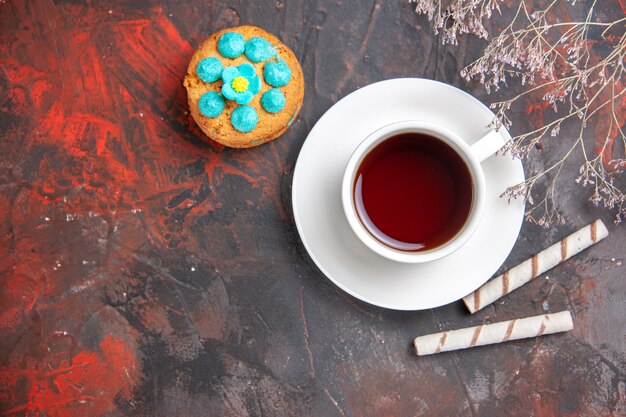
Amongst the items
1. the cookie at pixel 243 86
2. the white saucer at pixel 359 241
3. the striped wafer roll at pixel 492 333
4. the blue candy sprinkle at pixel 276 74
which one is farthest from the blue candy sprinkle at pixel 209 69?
the striped wafer roll at pixel 492 333

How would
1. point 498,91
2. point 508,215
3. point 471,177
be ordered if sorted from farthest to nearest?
1. point 498,91
2. point 508,215
3. point 471,177

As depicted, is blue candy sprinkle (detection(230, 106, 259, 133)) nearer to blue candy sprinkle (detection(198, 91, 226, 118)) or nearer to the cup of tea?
blue candy sprinkle (detection(198, 91, 226, 118))

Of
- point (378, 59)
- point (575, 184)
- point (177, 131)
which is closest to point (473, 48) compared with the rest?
point (378, 59)

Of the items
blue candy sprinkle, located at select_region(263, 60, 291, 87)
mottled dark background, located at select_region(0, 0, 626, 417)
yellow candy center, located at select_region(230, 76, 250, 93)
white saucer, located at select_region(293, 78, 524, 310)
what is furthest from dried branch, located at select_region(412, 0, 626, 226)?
yellow candy center, located at select_region(230, 76, 250, 93)

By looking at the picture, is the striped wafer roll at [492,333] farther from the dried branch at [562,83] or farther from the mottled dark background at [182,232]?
the dried branch at [562,83]

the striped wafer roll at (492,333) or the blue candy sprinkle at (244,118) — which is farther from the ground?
the blue candy sprinkle at (244,118)

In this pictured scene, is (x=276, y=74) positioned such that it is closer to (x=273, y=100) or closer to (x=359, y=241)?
(x=273, y=100)

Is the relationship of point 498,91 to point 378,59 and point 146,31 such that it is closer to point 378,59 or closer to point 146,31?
point 378,59
